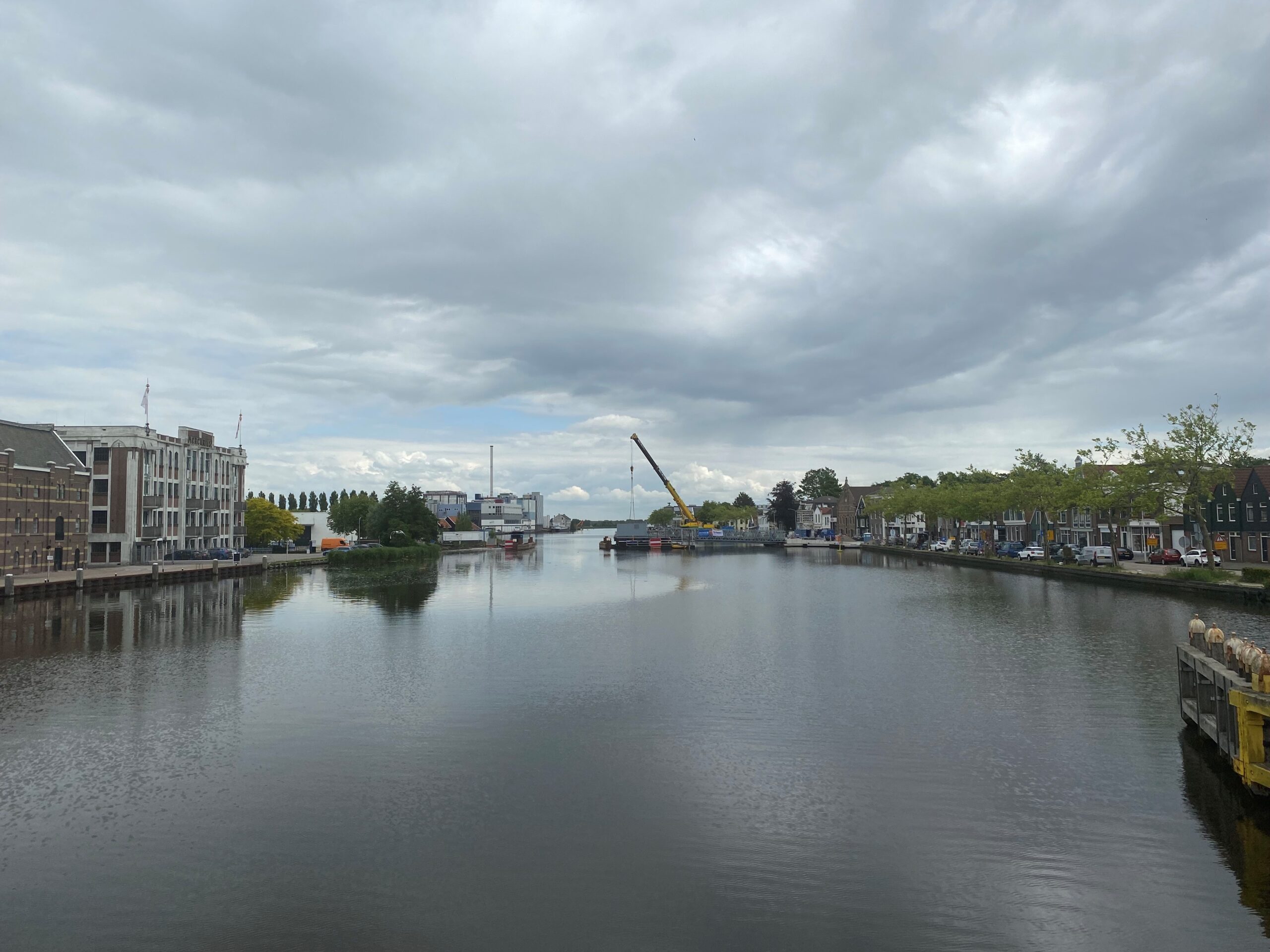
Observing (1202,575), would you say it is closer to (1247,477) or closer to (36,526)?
(1247,477)

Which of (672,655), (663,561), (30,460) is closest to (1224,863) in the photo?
(672,655)

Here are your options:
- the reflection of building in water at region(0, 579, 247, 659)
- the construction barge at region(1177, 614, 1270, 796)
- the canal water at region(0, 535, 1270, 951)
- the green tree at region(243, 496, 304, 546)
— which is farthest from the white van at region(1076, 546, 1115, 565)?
the green tree at region(243, 496, 304, 546)

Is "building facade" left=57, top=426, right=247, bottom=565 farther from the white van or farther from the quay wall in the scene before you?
the white van

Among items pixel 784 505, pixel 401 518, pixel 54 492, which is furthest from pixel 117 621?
pixel 784 505

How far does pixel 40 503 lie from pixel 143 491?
15.6 meters

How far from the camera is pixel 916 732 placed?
19281mm

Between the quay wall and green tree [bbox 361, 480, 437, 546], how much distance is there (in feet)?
224

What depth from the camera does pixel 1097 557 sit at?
66500 mm

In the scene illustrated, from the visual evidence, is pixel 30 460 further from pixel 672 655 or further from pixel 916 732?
pixel 916 732

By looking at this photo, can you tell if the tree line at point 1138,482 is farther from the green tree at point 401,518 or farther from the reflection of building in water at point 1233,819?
the green tree at point 401,518

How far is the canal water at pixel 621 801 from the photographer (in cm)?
1073

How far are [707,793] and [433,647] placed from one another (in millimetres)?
20778

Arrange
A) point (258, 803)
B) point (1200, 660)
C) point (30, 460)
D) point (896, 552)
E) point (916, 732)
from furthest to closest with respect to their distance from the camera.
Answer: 1. point (896, 552)
2. point (30, 460)
3. point (916, 732)
4. point (1200, 660)
5. point (258, 803)

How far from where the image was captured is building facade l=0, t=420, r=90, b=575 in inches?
2314
